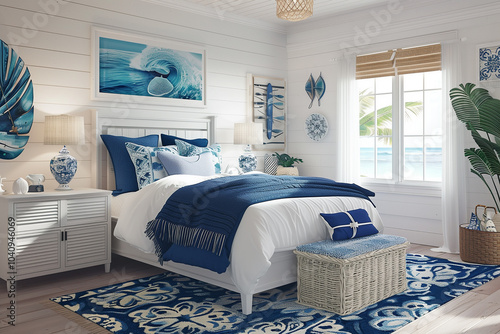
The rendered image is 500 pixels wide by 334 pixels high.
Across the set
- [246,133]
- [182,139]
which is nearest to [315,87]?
[246,133]

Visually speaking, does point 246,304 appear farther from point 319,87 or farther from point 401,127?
point 319,87

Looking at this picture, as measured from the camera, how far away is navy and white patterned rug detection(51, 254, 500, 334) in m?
2.81

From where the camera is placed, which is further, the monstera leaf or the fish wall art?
the fish wall art

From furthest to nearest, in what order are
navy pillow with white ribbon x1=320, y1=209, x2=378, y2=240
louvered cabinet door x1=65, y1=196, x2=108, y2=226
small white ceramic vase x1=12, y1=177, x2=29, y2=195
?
louvered cabinet door x1=65, y1=196, x2=108, y2=226
small white ceramic vase x1=12, y1=177, x2=29, y2=195
navy pillow with white ribbon x1=320, y1=209, x2=378, y2=240

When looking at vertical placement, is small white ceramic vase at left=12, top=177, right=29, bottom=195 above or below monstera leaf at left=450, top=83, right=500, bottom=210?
below

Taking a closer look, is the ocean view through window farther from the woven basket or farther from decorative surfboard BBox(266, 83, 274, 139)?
decorative surfboard BBox(266, 83, 274, 139)

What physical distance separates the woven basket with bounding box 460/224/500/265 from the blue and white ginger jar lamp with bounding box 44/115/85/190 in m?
3.62

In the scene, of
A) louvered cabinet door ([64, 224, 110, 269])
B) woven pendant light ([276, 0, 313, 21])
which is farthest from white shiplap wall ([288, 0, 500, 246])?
louvered cabinet door ([64, 224, 110, 269])

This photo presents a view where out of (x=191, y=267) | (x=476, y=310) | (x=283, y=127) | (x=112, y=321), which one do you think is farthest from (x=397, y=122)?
(x=112, y=321)

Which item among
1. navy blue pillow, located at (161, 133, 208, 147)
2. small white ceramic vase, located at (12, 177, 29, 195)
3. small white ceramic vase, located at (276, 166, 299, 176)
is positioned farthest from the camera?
small white ceramic vase, located at (276, 166, 299, 176)

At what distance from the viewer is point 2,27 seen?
400 centimetres

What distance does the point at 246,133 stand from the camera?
5.57 meters

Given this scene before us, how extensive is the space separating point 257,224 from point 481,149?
2.58m

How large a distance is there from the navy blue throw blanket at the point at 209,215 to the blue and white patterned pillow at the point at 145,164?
821 mm
